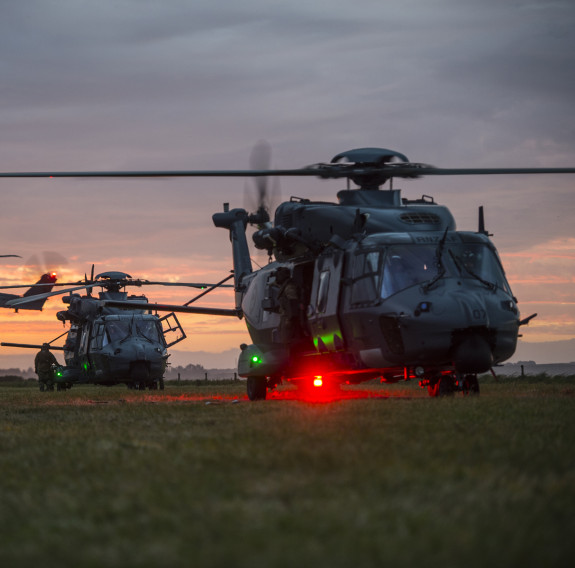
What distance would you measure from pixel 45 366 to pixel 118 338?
8193mm

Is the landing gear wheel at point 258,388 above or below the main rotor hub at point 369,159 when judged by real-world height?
below

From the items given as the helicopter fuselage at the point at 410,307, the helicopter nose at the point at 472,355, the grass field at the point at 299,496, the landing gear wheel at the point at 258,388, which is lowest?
→ the grass field at the point at 299,496

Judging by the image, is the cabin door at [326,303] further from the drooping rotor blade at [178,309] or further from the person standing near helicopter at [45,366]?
the person standing near helicopter at [45,366]

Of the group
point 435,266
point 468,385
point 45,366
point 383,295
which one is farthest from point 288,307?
point 45,366

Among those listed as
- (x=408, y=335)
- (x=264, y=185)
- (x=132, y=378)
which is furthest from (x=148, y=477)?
(x=132, y=378)

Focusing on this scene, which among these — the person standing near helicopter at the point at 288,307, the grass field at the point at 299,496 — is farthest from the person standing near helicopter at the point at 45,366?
the grass field at the point at 299,496

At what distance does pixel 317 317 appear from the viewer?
703 inches

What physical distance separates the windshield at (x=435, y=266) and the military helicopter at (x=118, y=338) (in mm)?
21829

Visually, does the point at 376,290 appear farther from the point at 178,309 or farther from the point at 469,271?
the point at 178,309

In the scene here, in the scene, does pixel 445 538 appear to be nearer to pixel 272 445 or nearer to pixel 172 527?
pixel 172 527

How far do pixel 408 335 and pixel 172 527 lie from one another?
10978 millimetres

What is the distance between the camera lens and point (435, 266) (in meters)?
15.8

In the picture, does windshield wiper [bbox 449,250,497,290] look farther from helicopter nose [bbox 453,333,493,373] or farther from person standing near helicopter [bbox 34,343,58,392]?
person standing near helicopter [bbox 34,343,58,392]

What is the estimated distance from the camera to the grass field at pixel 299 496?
3.81m
